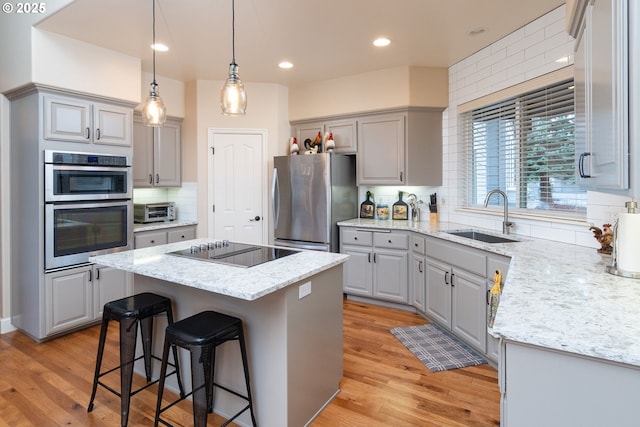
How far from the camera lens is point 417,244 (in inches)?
144

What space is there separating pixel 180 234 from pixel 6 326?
1762 millimetres

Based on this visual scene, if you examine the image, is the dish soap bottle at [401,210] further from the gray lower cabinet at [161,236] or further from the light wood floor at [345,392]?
the gray lower cabinet at [161,236]

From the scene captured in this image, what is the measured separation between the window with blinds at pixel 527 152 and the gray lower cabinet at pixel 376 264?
97 centimetres

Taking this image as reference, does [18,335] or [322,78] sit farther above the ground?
[322,78]

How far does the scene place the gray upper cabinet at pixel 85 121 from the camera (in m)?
3.14

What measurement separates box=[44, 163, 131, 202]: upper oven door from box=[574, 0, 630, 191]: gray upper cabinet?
3.70 meters

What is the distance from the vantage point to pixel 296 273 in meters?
1.87

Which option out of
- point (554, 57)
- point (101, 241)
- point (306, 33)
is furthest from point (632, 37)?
point (101, 241)

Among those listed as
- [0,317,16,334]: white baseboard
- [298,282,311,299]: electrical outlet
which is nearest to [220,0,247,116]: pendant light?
[298,282,311,299]: electrical outlet

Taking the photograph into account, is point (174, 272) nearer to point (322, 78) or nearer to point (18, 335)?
point (18, 335)

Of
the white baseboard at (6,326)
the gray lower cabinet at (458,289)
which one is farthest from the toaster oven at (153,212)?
the gray lower cabinet at (458,289)

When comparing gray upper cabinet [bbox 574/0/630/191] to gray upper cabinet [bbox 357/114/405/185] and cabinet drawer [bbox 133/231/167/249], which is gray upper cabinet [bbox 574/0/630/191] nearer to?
gray upper cabinet [bbox 357/114/405/185]

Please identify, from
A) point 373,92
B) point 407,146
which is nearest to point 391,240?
point 407,146

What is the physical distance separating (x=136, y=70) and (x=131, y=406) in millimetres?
3118
